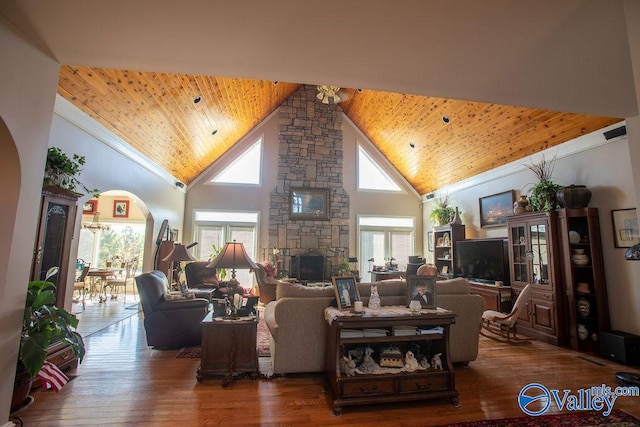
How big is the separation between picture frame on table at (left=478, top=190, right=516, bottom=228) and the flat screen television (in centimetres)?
51

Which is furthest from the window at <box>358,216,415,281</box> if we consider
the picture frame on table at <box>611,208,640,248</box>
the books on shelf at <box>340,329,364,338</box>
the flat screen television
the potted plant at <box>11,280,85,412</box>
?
the potted plant at <box>11,280,85,412</box>

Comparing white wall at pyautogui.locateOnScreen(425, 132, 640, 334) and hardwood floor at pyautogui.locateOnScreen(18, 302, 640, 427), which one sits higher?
white wall at pyautogui.locateOnScreen(425, 132, 640, 334)

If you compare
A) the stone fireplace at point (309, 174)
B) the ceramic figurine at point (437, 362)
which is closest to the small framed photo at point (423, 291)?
the ceramic figurine at point (437, 362)

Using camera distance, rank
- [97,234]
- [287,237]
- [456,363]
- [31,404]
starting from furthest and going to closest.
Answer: [97,234] → [287,237] → [456,363] → [31,404]

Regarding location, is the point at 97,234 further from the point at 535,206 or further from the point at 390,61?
the point at 535,206

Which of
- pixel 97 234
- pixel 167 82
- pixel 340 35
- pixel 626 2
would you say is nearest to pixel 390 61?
pixel 340 35

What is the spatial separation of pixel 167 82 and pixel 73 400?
409 centimetres

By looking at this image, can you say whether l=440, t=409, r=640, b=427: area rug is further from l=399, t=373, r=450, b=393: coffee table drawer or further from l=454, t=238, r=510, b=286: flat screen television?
l=454, t=238, r=510, b=286: flat screen television

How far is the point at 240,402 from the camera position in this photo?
8.84ft

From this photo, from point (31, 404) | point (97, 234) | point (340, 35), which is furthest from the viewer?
point (97, 234)

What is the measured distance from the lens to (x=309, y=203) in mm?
8930

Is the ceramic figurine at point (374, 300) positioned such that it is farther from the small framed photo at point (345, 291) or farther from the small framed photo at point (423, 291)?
the small framed photo at point (423, 291)

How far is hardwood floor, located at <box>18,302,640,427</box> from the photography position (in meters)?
2.45

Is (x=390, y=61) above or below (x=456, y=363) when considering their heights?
above
